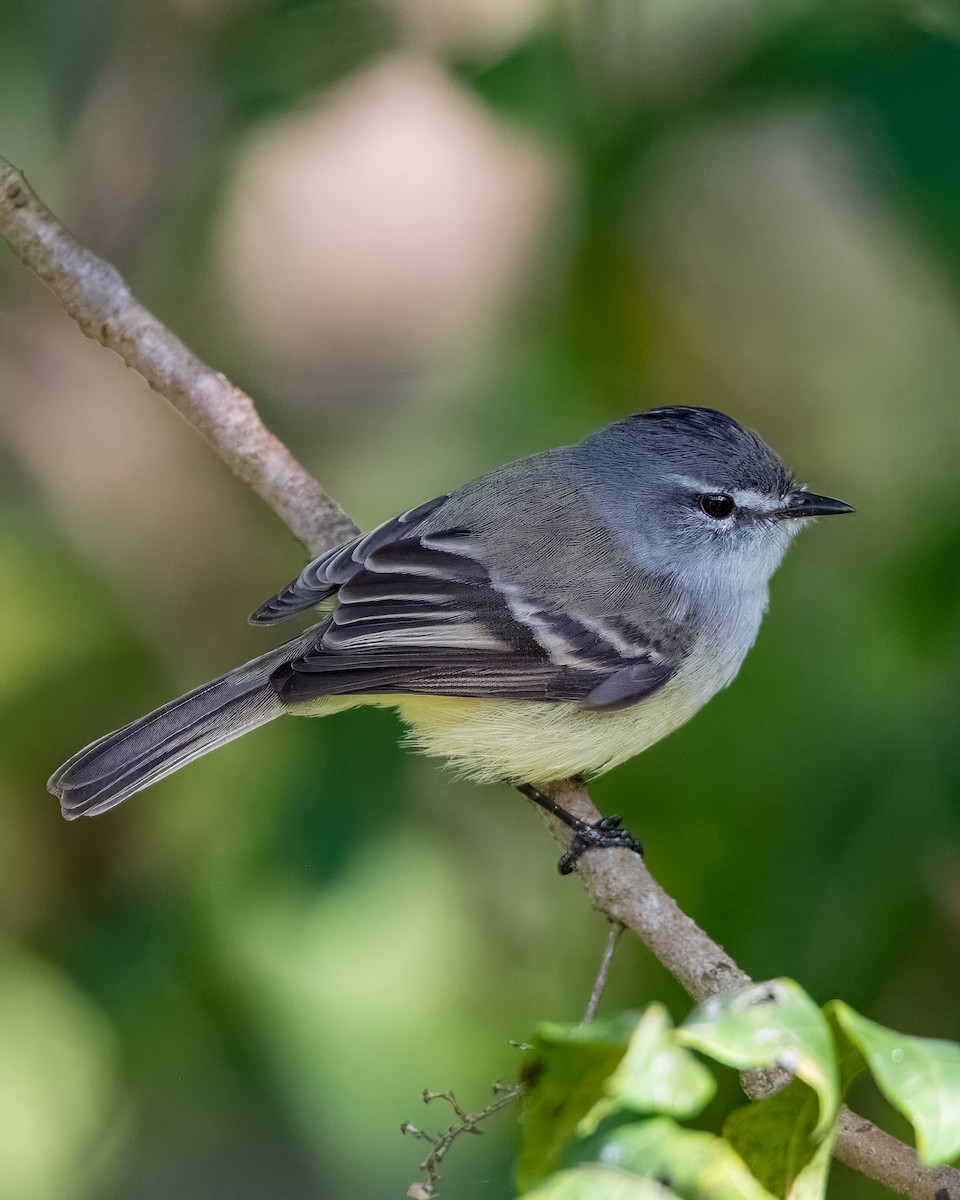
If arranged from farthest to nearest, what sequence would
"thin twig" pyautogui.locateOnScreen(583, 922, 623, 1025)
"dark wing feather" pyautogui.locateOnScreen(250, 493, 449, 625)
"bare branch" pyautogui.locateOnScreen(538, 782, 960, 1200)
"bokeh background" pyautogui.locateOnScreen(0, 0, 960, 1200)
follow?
1. "dark wing feather" pyautogui.locateOnScreen(250, 493, 449, 625)
2. "bokeh background" pyautogui.locateOnScreen(0, 0, 960, 1200)
3. "thin twig" pyautogui.locateOnScreen(583, 922, 623, 1025)
4. "bare branch" pyautogui.locateOnScreen(538, 782, 960, 1200)

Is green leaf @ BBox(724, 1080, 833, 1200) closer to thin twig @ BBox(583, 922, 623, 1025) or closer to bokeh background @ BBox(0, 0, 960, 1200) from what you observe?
thin twig @ BBox(583, 922, 623, 1025)

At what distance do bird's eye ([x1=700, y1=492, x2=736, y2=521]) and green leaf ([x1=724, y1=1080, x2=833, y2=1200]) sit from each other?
2.05 metres

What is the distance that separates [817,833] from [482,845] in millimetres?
1051

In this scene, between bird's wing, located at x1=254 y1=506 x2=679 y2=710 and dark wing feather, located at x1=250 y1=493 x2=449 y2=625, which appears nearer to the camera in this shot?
bird's wing, located at x1=254 y1=506 x2=679 y2=710

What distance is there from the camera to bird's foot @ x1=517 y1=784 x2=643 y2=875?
2.69 m

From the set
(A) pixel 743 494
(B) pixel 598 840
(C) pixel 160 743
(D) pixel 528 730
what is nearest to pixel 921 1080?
(B) pixel 598 840

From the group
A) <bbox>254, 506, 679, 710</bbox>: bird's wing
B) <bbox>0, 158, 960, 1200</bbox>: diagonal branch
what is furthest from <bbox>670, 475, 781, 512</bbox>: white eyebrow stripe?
<bbox>0, 158, 960, 1200</bbox>: diagonal branch

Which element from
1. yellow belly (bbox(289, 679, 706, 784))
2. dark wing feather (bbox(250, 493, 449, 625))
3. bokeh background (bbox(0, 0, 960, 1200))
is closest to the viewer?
bokeh background (bbox(0, 0, 960, 1200))

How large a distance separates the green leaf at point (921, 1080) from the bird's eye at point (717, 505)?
219 cm

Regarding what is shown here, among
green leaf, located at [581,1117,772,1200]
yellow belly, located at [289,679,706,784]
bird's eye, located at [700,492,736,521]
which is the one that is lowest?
green leaf, located at [581,1117,772,1200]

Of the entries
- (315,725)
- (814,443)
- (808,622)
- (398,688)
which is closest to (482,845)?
(315,725)

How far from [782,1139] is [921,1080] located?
0.24m

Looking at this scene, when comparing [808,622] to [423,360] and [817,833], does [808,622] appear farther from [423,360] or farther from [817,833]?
[423,360]

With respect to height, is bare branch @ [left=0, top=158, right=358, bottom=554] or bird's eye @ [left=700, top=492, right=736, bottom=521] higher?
bare branch @ [left=0, top=158, right=358, bottom=554]
